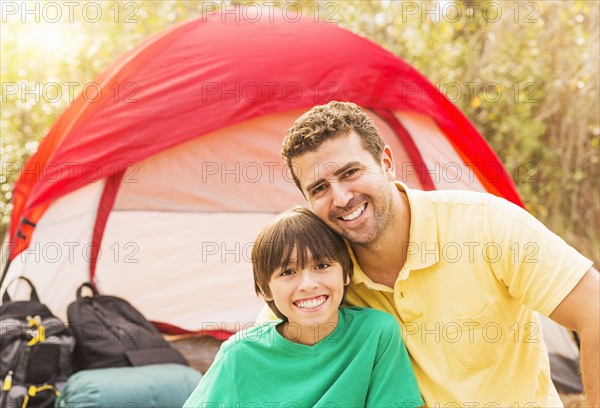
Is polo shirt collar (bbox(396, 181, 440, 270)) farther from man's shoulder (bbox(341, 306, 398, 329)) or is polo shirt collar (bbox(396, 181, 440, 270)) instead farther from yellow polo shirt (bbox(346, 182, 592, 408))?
man's shoulder (bbox(341, 306, 398, 329))

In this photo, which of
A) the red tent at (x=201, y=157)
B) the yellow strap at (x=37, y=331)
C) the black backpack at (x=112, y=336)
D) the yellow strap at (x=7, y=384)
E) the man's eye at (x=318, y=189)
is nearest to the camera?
the man's eye at (x=318, y=189)

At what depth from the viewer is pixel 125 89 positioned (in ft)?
10.00

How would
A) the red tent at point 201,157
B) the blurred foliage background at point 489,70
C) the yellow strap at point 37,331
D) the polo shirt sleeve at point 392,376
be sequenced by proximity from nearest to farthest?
the polo shirt sleeve at point 392,376 < the yellow strap at point 37,331 < the red tent at point 201,157 < the blurred foliage background at point 489,70

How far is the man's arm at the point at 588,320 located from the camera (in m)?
1.56

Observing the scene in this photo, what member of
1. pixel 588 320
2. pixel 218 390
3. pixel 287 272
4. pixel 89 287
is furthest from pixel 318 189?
pixel 89 287

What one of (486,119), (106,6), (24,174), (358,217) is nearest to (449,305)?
(358,217)

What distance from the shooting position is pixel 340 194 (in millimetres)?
1755

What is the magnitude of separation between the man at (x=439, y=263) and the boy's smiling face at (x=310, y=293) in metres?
0.11

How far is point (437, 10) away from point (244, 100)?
3.44m

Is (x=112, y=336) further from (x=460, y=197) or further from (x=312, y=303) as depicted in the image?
(x=460, y=197)

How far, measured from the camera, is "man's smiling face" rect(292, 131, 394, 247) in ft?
5.81

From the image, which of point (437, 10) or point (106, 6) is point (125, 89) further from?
point (437, 10)

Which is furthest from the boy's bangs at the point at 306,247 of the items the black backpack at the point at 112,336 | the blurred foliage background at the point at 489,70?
the blurred foliage background at the point at 489,70

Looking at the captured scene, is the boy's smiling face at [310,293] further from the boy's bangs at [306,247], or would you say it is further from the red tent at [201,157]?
the red tent at [201,157]
